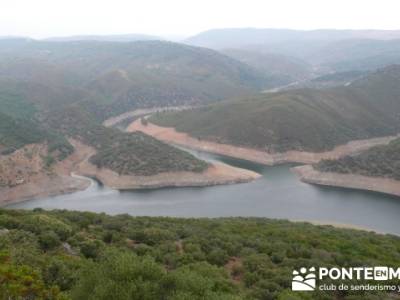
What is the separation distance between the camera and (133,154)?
268 ft

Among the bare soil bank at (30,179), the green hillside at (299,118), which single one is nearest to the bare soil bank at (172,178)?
the bare soil bank at (30,179)

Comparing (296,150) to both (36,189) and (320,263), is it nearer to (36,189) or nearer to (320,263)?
(36,189)

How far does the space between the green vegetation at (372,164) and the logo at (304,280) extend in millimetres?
53595

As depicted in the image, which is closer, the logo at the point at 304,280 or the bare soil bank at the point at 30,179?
the logo at the point at 304,280

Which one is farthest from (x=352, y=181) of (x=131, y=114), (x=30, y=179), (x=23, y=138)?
(x=131, y=114)

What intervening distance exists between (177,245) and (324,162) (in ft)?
192

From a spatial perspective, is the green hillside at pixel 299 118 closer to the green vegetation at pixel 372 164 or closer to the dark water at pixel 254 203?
the green vegetation at pixel 372 164

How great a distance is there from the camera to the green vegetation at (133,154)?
77.6 meters

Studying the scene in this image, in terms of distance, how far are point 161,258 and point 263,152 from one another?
70.9 metres

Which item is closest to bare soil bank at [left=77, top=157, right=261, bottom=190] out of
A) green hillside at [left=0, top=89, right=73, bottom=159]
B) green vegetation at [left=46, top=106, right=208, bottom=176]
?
green vegetation at [left=46, top=106, right=208, bottom=176]

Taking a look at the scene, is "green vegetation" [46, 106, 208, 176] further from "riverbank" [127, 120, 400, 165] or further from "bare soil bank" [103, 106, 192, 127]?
"bare soil bank" [103, 106, 192, 127]

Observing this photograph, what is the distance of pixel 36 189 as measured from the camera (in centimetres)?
6969
